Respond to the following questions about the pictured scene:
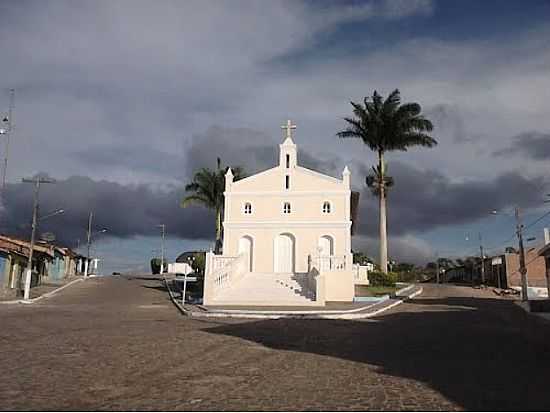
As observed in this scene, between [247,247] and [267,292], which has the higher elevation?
[247,247]

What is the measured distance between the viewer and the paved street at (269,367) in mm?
6449

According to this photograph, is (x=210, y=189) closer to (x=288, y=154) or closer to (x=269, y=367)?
(x=288, y=154)

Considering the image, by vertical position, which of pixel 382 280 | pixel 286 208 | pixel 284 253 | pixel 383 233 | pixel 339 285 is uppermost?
pixel 286 208

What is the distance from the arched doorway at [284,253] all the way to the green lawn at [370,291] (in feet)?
14.7

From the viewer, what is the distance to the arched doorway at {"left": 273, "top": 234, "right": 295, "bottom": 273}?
112 feet

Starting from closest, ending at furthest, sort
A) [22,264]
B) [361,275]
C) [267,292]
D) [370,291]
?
[267,292], [370,291], [22,264], [361,275]

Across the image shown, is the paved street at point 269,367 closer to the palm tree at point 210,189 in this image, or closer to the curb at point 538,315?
the curb at point 538,315

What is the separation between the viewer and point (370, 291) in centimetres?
3294

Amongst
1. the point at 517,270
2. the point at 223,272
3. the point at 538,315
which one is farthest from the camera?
the point at 517,270

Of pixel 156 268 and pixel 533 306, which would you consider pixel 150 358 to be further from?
pixel 156 268

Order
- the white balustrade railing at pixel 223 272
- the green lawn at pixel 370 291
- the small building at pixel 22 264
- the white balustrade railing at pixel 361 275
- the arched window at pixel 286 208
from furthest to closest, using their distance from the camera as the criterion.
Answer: the white balustrade railing at pixel 361 275
the arched window at pixel 286 208
the small building at pixel 22 264
the green lawn at pixel 370 291
the white balustrade railing at pixel 223 272

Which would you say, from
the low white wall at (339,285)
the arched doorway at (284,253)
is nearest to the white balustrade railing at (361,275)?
the arched doorway at (284,253)

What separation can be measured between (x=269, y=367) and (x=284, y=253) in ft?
83.4

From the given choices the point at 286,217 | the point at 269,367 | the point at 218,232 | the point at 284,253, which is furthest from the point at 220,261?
the point at 269,367
